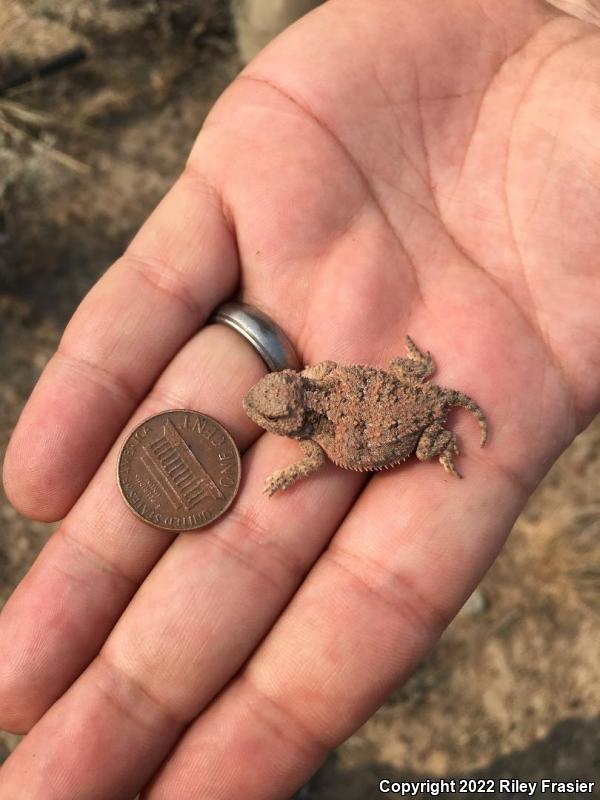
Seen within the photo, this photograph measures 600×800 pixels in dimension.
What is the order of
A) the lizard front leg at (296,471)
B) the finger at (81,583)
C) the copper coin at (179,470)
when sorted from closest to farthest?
the finger at (81,583), the copper coin at (179,470), the lizard front leg at (296,471)

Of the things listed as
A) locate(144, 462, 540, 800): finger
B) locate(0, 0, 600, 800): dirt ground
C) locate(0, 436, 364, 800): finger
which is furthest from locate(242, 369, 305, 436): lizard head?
locate(0, 0, 600, 800): dirt ground

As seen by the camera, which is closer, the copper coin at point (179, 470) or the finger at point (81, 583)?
the finger at point (81, 583)

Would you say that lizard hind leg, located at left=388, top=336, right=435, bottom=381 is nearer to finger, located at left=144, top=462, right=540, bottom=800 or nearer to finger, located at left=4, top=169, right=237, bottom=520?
finger, located at left=144, top=462, right=540, bottom=800

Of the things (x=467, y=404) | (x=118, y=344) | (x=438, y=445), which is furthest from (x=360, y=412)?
(x=118, y=344)

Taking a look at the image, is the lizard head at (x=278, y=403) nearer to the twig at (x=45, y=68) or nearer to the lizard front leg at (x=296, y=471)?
the lizard front leg at (x=296, y=471)

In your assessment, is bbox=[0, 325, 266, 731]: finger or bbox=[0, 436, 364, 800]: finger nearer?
bbox=[0, 436, 364, 800]: finger

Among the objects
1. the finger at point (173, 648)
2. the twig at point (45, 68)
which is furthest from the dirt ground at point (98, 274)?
the finger at point (173, 648)
